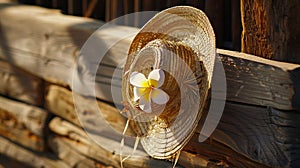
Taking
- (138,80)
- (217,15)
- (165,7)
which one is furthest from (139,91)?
(165,7)

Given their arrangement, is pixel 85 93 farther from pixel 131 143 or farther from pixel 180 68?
pixel 180 68

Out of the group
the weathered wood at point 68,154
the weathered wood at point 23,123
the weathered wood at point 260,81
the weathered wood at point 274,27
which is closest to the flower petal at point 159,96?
the weathered wood at point 260,81

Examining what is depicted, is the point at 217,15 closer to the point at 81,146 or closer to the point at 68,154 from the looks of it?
the point at 81,146

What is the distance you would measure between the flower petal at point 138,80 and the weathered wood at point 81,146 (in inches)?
25.7

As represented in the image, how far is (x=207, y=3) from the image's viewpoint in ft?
9.84

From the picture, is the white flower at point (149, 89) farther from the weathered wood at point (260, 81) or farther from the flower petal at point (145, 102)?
the weathered wood at point (260, 81)

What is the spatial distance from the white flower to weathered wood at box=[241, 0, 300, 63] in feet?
1.33

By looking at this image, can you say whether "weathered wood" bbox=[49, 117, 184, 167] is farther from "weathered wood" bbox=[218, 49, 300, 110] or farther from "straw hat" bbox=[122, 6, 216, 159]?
"weathered wood" bbox=[218, 49, 300, 110]

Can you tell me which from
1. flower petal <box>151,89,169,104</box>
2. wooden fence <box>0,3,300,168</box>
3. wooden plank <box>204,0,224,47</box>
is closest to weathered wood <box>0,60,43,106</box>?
wooden fence <box>0,3,300,168</box>

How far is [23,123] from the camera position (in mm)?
3928

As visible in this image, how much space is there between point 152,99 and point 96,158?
45.5 inches

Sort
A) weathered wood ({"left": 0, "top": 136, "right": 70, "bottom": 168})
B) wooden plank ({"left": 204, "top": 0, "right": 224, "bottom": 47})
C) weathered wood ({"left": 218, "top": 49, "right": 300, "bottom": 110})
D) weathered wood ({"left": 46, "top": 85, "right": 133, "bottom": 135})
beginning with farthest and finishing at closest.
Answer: weathered wood ({"left": 0, "top": 136, "right": 70, "bottom": 168})
weathered wood ({"left": 46, "top": 85, "right": 133, "bottom": 135})
wooden plank ({"left": 204, "top": 0, "right": 224, "bottom": 47})
weathered wood ({"left": 218, "top": 49, "right": 300, "bottom": 110})

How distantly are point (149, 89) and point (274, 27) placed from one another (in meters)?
0.50

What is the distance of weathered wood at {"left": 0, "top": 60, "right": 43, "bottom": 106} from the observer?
3.85 m
